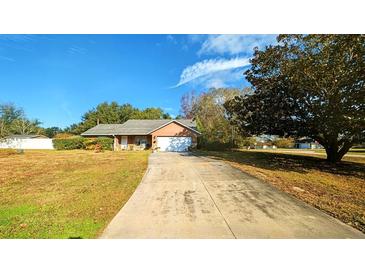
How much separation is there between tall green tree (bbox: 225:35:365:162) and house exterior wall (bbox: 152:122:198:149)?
907cm

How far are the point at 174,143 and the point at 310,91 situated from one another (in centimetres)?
1697

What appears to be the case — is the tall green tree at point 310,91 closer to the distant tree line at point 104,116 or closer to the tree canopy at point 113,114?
the tree canopy at point 113,114

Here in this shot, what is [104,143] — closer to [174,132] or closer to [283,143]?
[174,132]

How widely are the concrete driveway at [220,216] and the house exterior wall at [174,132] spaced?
19845mm

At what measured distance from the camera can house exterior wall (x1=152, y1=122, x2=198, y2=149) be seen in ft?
88.8

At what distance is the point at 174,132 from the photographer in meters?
27.2

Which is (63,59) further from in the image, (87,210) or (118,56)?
(87,210)

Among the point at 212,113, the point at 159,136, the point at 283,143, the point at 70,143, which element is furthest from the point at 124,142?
the point at 283,143

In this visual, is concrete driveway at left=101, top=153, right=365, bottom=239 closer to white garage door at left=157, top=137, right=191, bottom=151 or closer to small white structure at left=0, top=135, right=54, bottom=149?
white garage door at left=157, top=137, right=191, bottom=151

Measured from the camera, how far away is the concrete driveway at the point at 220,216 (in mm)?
3838

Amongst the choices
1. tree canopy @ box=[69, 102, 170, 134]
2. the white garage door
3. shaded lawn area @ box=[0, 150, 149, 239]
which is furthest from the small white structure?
shaded lawn area @ box=[0, 150, 149, 239]

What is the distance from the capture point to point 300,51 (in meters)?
12.4
